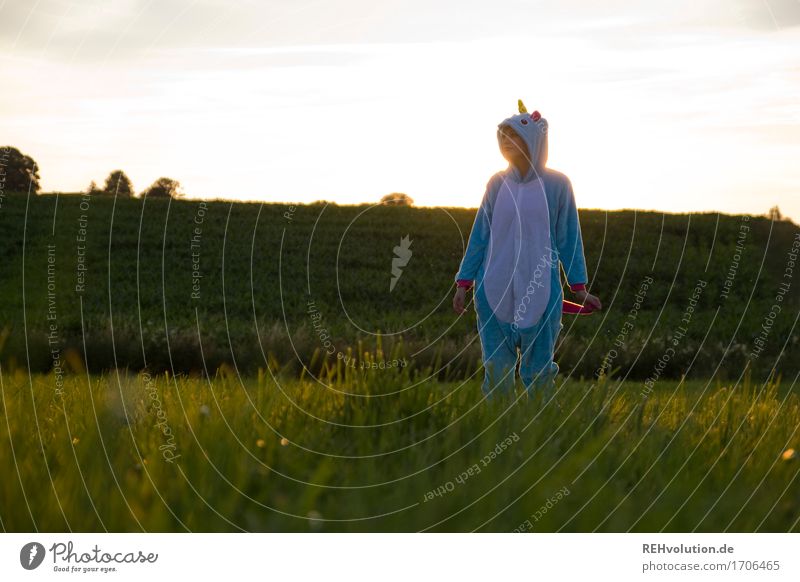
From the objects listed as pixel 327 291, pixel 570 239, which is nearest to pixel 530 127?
pixel 570 239

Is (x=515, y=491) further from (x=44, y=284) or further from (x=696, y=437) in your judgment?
(x=44, y=284)

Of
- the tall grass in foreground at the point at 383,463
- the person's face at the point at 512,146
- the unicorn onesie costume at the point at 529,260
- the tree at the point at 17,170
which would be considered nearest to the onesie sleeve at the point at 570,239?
the unicorn onesie costume at the point at 529,260

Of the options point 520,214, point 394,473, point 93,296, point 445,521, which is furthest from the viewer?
point 93,296

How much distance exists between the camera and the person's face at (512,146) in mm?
6176

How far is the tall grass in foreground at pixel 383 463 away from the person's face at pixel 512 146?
1.89 meters

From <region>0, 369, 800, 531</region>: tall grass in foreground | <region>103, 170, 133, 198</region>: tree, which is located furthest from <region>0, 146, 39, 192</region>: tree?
<region>0, 369, 800, 531</region>: tall grass in foreground

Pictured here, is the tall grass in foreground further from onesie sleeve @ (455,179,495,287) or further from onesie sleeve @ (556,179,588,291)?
onesie sleeve @ (455,179,495,287)

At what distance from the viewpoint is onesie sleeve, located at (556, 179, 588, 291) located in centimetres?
646

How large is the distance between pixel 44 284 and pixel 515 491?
1695 centimetres

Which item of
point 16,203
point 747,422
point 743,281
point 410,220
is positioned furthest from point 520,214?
point 16,203

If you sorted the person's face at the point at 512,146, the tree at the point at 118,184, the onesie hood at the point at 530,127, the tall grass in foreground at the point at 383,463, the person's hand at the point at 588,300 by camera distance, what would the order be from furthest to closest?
1. the person's hand at the point at 588,300
2. the person's face at the point at 512,146
3. the onesie hood at the point at 530,127
4. the tree at the point at 118,184
5. the tall grass in foreground at the point at 383,463

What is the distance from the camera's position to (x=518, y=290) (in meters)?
6.49

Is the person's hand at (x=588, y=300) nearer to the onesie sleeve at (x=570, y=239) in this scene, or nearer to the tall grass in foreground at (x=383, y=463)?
the onesie sleeve at (x=570, y=239)

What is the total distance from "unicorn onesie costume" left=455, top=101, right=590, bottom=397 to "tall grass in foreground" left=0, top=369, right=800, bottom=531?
1358mm
